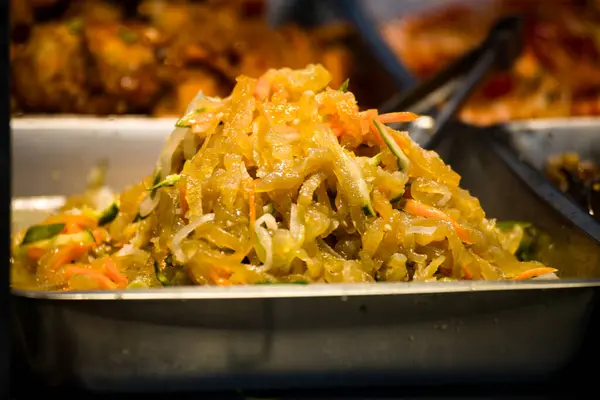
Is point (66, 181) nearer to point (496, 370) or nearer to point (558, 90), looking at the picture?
point (496, 370)

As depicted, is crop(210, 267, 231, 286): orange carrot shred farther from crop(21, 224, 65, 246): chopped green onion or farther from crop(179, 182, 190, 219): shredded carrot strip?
crop(21, 224, 65, 246): chopped green onion

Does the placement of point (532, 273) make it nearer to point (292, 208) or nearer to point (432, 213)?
point (432, 213)

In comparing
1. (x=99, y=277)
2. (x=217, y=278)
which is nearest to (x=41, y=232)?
(x=99, y=277)

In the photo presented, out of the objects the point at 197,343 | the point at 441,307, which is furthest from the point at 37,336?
the point at 441,307

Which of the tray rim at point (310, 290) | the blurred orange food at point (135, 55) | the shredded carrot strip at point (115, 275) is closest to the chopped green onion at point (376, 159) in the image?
the tray rim at point (310, 290)

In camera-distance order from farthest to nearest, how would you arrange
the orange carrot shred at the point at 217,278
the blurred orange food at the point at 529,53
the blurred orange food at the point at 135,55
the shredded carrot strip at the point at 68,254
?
the blurred orange food at the point at 529,53 → the blurred orange food at the point at 135,55 → the shredded carrot strip at the point at 68,254 → the orange carrot shred at the point at 217,278

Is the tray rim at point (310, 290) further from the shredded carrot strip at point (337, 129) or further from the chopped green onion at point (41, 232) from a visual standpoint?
the chopped green onion at point (41, 232)

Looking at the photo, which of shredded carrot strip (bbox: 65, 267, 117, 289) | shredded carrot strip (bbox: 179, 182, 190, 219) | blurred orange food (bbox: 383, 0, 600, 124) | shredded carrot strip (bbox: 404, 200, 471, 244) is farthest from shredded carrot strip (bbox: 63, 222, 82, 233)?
blurred orange food (bbox: 383, 0, 600, 124)
